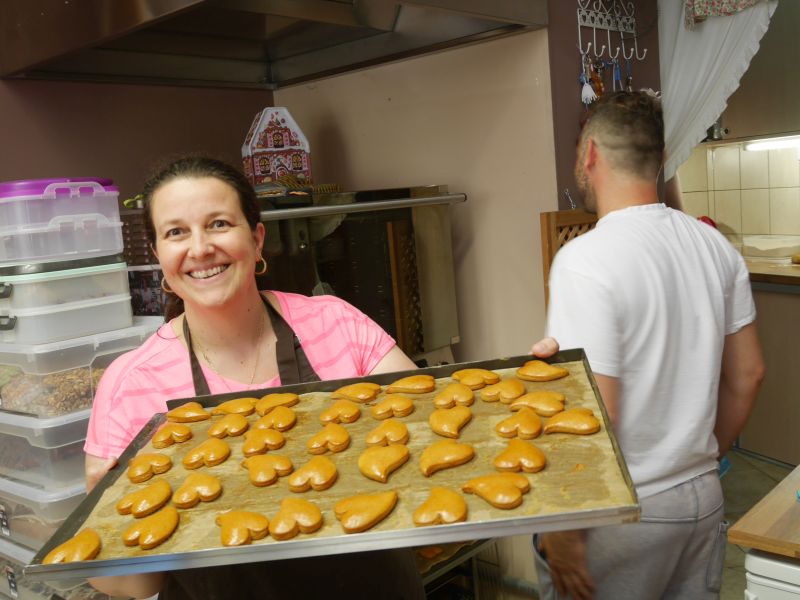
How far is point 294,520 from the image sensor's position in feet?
2.87

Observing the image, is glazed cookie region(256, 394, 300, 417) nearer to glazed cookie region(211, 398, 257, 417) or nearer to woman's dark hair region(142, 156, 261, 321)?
glazed cookie region(211, 398, 257, 417)

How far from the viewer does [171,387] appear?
1356mm

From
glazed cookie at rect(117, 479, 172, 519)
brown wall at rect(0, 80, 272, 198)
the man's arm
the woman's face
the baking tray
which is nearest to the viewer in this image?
the baking tray

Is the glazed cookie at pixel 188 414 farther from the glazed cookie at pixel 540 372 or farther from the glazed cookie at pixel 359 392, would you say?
the glazed cookie at pixel 540 372

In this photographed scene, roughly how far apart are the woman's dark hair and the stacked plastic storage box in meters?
0.55

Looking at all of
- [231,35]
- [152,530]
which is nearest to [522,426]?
[152,530]

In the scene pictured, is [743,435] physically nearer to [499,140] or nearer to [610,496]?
[499,140]

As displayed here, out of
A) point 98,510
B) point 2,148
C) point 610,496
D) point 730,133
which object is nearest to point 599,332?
point 610,496

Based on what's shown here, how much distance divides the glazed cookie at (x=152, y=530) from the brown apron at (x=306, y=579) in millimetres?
296

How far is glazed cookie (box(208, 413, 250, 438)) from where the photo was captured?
44.3 inches

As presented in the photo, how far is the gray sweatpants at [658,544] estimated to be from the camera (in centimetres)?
147

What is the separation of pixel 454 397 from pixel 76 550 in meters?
0.55

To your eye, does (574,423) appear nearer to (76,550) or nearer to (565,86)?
(76,550)

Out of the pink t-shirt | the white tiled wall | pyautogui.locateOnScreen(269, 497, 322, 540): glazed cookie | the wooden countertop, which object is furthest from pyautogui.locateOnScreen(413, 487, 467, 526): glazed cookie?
the white tiled wall
